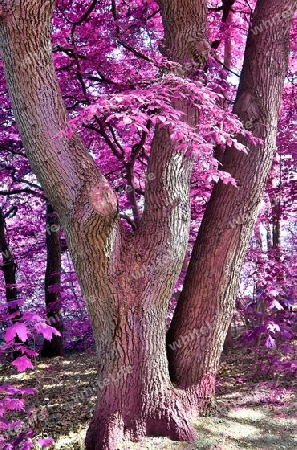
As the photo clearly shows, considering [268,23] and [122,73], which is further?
[122,73]

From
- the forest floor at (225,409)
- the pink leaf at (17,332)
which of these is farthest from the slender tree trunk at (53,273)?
the pink leaf at (17,332)

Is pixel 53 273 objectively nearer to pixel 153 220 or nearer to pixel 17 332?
pixel 153 220

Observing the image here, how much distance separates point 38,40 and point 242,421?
123 inches

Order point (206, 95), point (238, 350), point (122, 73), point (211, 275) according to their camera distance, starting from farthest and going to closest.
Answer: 1. point (238, 350)
2. point (122, 73)
3. point (211, 275)
4. point (206, 95)

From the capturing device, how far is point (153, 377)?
2906mm

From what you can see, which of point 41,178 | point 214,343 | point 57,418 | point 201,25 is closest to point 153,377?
point 214,343

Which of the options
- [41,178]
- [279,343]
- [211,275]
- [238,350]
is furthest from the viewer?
[238,350]

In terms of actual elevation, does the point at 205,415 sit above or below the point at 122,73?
below

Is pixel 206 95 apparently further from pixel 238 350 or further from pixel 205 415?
pixel 238 350

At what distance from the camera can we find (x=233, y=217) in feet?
10.8

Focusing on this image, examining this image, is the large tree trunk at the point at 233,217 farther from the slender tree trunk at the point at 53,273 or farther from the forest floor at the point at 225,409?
the slender tree trunk at the point at 53,273

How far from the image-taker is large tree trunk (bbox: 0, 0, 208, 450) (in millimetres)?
A: 2580

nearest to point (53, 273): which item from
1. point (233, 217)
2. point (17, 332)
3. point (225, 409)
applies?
point (225, 409)

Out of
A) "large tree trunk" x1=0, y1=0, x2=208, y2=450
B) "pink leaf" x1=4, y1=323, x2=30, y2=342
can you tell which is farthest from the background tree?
"pink leaf" x1=4, y1=323, x2=30, y2=342
